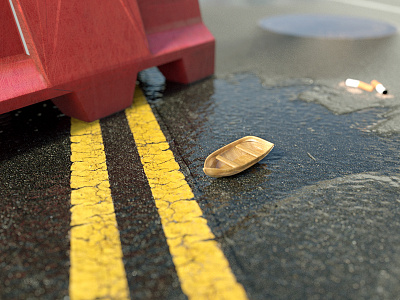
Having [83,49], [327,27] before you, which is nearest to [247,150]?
[83,49]

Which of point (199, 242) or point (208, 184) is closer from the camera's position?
point (199, 242)

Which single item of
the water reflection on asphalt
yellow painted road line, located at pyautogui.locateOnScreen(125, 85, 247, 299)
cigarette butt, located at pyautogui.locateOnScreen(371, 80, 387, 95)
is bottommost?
cigarette butt, located at pyautogui.locateOnScreen(371, 80, 387, 95)

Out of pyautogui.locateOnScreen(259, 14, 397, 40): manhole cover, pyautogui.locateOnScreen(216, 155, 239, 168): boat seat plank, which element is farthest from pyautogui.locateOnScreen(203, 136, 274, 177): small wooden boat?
pyautogui.locateOnScreen(259, 14, 397, 40): manhole cover

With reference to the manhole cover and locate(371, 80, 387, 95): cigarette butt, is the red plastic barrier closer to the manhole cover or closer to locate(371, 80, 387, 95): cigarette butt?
locate(371, 80, 387, 95): cigarette butt

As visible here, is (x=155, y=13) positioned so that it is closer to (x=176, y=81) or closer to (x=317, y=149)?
(x=176, y=81)

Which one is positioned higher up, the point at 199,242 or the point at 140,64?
the point at 140,64

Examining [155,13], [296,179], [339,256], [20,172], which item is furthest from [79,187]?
[155,13]

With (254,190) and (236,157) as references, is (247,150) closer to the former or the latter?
(236,157)
